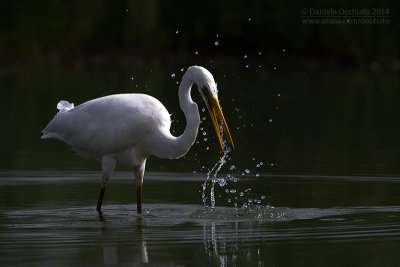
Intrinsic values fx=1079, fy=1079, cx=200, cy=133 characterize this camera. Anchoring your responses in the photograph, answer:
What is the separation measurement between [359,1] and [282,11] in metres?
3.36

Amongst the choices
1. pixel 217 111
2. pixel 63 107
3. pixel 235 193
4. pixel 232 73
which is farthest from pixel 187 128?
pixel 232 73

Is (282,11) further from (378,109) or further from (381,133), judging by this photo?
(381,133)

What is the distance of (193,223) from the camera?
923 cm

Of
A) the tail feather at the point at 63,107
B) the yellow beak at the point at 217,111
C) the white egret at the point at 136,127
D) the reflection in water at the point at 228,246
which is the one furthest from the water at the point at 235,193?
the tail feather at the point at 63,107

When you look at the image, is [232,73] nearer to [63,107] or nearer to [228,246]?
[63,107]

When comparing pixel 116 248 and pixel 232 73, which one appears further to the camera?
pixel 232 73

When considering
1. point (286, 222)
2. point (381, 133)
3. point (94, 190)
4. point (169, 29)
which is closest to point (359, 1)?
point (169, 29)

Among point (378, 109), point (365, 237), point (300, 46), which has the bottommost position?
point (365, 237)

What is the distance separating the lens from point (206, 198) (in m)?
10.8

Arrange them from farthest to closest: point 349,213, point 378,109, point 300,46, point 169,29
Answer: point 169,29 < point 300,46 < point 378,109 < point 349,213

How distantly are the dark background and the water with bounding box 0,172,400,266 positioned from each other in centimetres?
107

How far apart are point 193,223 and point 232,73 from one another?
18563 mm

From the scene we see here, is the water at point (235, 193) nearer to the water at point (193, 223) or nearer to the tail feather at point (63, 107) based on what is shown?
the water at point (193, 223)

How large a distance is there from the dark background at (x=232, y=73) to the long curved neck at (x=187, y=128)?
2861mm
